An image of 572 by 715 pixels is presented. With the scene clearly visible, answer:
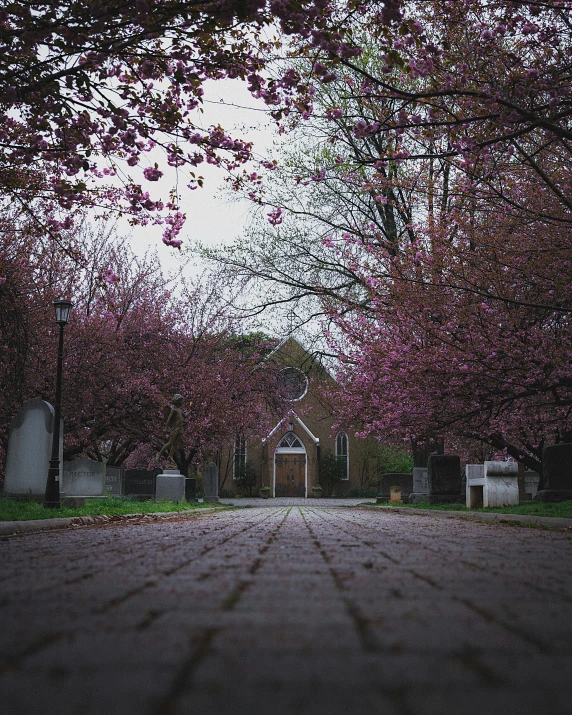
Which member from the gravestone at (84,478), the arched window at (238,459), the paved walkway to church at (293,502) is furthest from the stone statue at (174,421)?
the arched window at (238,459)

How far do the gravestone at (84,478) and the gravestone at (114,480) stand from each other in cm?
699

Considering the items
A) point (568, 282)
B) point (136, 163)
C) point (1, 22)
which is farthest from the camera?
point (568, 282)

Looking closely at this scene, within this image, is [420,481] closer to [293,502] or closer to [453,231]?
[453,231]

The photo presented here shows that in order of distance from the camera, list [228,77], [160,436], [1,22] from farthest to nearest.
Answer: [160,436]
[228,77]
[1,22]

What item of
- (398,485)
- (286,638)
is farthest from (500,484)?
(286,638)

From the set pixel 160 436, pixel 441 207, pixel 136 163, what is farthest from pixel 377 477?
pixel 136 163

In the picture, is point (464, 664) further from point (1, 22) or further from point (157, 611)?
point (1, 22)

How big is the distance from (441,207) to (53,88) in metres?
14.8

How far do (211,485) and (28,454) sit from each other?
1657cm

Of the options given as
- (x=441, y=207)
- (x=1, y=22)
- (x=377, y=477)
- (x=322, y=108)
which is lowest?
(x=377, y=477)

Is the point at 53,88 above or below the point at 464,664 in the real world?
above

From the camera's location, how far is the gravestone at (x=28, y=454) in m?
14.9

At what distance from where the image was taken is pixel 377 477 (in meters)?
50.4

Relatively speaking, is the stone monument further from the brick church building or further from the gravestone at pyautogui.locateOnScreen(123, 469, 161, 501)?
the brick church building
